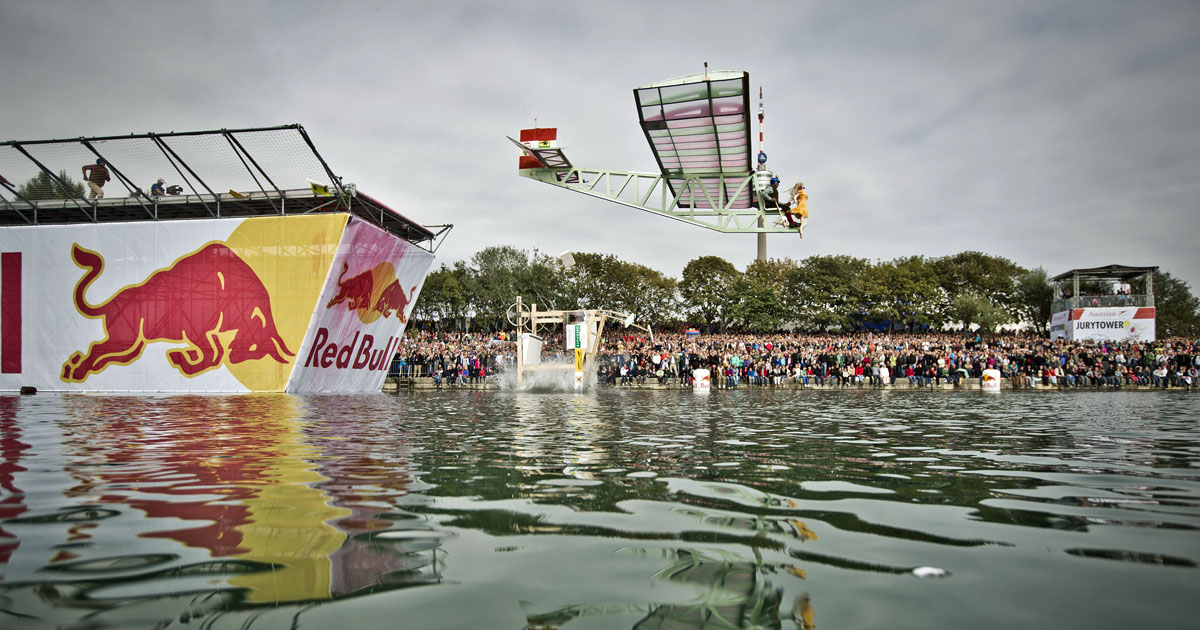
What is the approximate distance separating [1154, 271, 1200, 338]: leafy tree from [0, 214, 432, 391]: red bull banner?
88.8 m

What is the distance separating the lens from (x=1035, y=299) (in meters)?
69.2

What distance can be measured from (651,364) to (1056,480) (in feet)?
87.4

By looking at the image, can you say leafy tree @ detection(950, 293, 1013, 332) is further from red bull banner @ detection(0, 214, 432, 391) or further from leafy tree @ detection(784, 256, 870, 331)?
red bull banner @ detection(0, 214, 432, 391)

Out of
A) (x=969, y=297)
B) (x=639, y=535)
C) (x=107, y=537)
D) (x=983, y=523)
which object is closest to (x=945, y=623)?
(x=639, y=535)

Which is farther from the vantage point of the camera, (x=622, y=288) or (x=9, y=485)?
(x=622, y=288)

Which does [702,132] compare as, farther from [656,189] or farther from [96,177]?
[96,177]

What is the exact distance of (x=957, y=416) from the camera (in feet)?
36.6

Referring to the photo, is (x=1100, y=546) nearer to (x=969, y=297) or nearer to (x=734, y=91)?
(x=734, y=91)

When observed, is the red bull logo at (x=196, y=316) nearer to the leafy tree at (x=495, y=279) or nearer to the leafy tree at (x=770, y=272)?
the leafy tree at (x=495, y=279)

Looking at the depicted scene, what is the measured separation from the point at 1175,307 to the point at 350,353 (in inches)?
3672

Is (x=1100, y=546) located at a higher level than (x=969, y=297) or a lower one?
lower

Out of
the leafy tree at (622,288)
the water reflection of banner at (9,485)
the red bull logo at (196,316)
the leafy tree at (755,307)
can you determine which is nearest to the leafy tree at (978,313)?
the leafy tree at (755,307)

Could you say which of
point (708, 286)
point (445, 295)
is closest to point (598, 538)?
point (708, 286)

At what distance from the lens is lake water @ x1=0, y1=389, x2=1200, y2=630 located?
188cm
